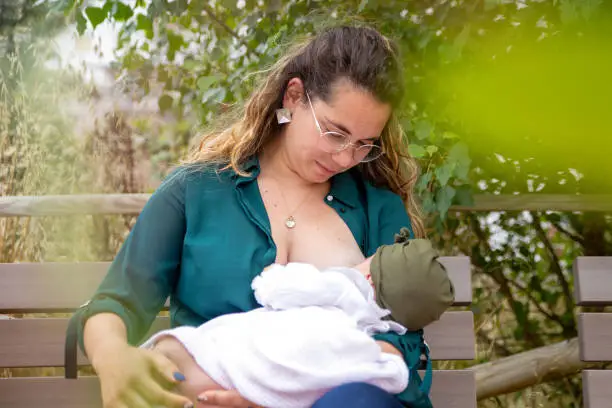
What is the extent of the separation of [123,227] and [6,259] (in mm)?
651

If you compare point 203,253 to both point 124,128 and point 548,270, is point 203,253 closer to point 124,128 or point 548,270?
point 548,270

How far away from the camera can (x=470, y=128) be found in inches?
102

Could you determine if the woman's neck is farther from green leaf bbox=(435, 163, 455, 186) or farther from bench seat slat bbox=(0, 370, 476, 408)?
bench seat slat bbox=(0, 370, 476, 408)

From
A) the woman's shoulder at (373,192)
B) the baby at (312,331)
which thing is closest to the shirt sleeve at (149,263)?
the baby at (312,331)

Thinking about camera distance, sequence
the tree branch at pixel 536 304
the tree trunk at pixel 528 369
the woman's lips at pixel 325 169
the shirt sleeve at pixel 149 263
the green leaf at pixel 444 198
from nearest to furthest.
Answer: the shirt sleeve at pixel 149 263 → the woman's lips at pixel 325 169 → the green leaf at pixel 444 198 → the tree trunk at pixel 528 369 → the tree branch at pixel 536 304

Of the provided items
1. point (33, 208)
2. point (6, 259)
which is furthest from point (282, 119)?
point (6, 259)

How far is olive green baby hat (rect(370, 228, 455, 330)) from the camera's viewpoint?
5.70 ft

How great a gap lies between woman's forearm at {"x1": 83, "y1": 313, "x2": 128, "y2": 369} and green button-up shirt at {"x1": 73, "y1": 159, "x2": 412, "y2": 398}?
0.15ft

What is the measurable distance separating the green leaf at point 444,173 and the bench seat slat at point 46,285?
1.13 meters

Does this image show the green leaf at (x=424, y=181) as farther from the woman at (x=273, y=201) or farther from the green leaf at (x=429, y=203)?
the woman at (x=273, y=201)

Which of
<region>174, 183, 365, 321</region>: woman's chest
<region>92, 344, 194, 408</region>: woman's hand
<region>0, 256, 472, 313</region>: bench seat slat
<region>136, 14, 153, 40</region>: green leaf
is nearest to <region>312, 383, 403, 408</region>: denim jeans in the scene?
<region>92, 344, 194, 408</region>: woman's hand

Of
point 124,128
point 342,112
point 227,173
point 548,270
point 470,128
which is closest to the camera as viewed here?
point 342,112

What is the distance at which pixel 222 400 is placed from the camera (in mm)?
1562

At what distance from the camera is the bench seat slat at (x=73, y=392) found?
2441mm
